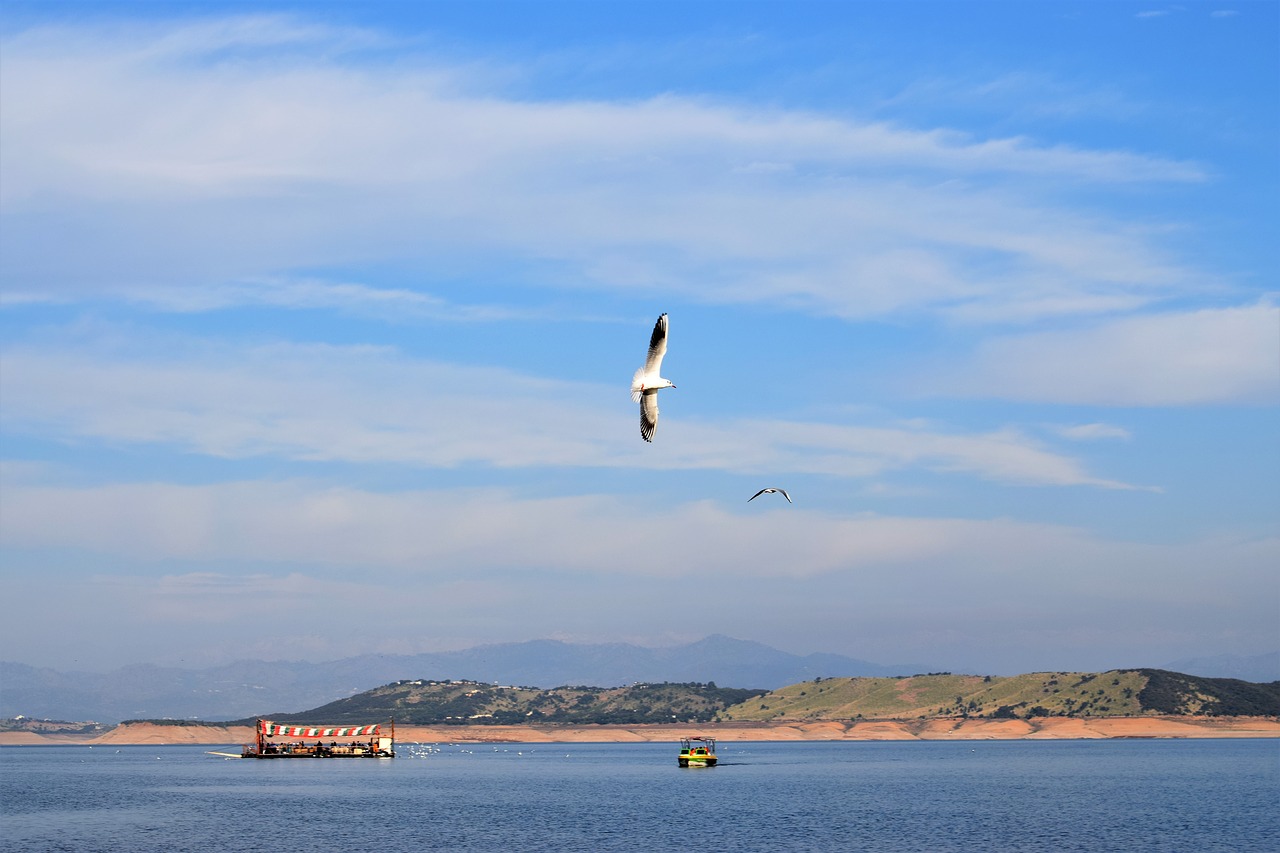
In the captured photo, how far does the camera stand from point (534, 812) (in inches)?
5512

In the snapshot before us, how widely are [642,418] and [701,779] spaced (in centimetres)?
15474

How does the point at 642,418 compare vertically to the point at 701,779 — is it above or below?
above

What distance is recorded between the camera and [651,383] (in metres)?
49.4

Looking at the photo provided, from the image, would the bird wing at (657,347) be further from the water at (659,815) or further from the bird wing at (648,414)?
the water at (659,815)

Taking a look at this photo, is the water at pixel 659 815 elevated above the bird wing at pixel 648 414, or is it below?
below

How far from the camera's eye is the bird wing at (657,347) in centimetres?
4828

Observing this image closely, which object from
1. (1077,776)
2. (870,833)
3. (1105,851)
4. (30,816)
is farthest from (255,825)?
(1077,776)

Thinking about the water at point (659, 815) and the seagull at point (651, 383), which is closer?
the seagull at point (651, 383)

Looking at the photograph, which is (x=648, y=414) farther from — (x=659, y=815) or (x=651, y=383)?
(x=659, y=815)

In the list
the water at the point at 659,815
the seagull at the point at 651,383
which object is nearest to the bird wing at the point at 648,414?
the seagull at the point at 651,383

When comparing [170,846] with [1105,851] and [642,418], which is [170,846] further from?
[642,418]

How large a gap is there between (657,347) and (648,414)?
257cm

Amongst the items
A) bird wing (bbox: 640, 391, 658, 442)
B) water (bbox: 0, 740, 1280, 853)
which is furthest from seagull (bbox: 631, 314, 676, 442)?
water (bbox: 0, 740, 1280, 853)

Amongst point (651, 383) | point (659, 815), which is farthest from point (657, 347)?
point (659, 815)
